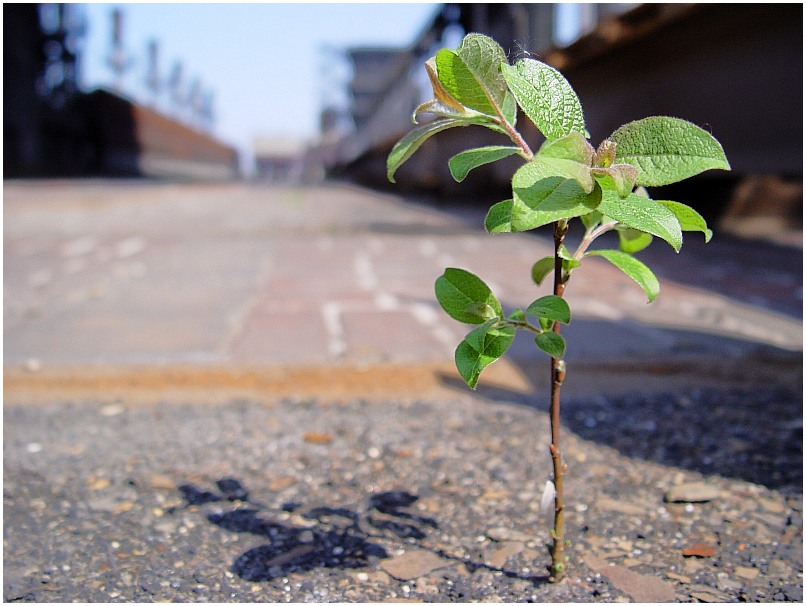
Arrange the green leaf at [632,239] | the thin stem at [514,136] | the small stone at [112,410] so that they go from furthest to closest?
the small stone at [112,410] < the green leaf at [632,239] < the thin stem at [514,136]

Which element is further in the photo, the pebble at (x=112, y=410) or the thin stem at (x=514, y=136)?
the pebble at (x=112, y=410)

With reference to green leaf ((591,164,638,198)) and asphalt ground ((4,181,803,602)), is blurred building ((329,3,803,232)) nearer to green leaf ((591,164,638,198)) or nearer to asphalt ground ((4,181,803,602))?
asphalt ground ((4,181,803,602))

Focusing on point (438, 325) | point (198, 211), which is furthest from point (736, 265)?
point (198, 211)

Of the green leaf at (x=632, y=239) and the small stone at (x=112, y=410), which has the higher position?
the green leaf at (x=632, y=239)

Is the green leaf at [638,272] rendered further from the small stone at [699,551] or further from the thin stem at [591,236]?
the small stone at [699,551]

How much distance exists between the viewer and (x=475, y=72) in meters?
0.79

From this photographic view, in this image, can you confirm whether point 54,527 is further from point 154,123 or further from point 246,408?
point 154,123

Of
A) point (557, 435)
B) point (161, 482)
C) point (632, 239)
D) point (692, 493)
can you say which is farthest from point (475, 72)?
point (161, 482)

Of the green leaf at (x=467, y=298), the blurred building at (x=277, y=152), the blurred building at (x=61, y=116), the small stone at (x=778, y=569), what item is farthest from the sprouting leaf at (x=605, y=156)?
the blurred building at (x=277, y=152)

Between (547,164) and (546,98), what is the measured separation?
0.11 metres

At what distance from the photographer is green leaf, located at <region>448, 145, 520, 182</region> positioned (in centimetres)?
81

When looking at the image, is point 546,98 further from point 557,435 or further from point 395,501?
point 395,501

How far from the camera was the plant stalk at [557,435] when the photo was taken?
0.88 m

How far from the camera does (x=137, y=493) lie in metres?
1.50
